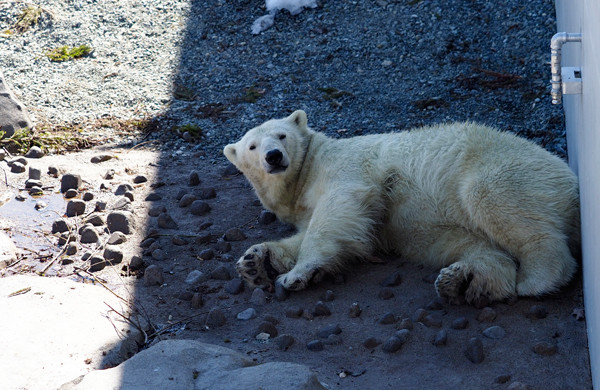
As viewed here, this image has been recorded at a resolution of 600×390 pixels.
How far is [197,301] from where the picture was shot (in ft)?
15.9

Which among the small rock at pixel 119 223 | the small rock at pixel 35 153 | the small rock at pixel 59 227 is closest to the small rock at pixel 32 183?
the small rock at pixel 35 153

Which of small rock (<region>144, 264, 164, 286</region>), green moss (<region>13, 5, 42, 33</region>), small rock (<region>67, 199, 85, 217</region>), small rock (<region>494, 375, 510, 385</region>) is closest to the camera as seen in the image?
small rock (<region>494, 375, 510, 385</region>)

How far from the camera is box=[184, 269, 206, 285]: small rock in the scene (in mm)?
A: 5195

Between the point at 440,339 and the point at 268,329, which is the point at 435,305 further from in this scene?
the point at 268,329

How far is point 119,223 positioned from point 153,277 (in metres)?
1.05

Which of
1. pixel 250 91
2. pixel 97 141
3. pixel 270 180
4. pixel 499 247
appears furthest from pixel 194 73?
pixel 499 247

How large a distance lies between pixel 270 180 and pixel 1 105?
13.3 feet

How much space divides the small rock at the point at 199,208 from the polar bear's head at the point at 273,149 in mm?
525

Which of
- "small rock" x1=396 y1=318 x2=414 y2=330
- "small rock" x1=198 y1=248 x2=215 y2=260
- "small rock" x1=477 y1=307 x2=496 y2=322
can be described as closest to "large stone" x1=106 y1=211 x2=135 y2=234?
"small rock" x1=198 y1=248 x2=215 y2=260

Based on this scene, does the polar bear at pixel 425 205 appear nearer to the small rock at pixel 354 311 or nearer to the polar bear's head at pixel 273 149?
the polar bear's head at pixel 273 149

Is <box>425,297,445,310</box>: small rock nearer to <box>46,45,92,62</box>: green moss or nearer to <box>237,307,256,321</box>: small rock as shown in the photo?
<box>237,307,256,321</box>: small rock

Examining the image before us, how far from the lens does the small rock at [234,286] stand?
5.01m

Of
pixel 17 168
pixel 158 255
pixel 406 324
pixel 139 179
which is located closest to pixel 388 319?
pixel 406 324

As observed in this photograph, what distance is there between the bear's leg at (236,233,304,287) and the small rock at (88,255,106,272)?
3.93 ft
